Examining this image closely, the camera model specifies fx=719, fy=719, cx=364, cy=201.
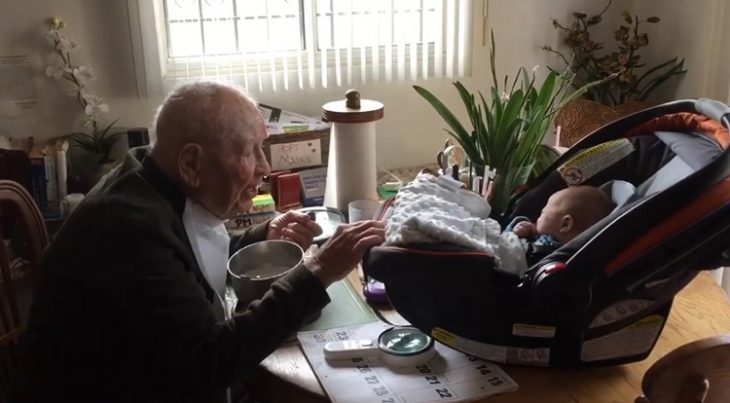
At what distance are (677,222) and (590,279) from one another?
0.15m

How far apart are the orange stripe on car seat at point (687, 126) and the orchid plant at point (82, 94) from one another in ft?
4.85

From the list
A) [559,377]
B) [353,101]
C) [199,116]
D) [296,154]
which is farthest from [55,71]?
[559,377]

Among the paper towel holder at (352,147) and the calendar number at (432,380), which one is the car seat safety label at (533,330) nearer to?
the calendar number at (432,380)

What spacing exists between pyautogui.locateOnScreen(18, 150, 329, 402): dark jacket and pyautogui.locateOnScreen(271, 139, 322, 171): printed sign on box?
0.89 meters

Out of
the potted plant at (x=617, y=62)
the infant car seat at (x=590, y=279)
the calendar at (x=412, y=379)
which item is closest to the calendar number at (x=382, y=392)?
the calendar at (x=412, y=379)

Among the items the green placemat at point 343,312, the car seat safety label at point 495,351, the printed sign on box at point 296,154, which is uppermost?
the printed sign on box at point 296,154

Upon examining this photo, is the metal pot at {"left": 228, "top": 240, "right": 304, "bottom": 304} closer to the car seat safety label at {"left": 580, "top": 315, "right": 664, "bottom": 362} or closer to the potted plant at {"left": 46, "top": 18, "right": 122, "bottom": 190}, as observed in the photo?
the car seat safety label at {"left": 580, "top": 315, "right": 664, "bottom": 362}

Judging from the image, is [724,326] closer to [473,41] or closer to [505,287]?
[505,287]

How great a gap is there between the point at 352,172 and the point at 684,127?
78 cm

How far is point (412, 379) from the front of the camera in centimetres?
118

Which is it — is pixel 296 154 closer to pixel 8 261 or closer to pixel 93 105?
pixel 93 105

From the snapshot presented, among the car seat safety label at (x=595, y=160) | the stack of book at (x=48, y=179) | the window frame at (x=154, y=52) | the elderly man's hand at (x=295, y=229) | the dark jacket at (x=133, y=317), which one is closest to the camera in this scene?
the dark jacket at (x=133, y=317)

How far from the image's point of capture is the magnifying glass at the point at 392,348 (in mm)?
1219

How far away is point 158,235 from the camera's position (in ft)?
3.83
